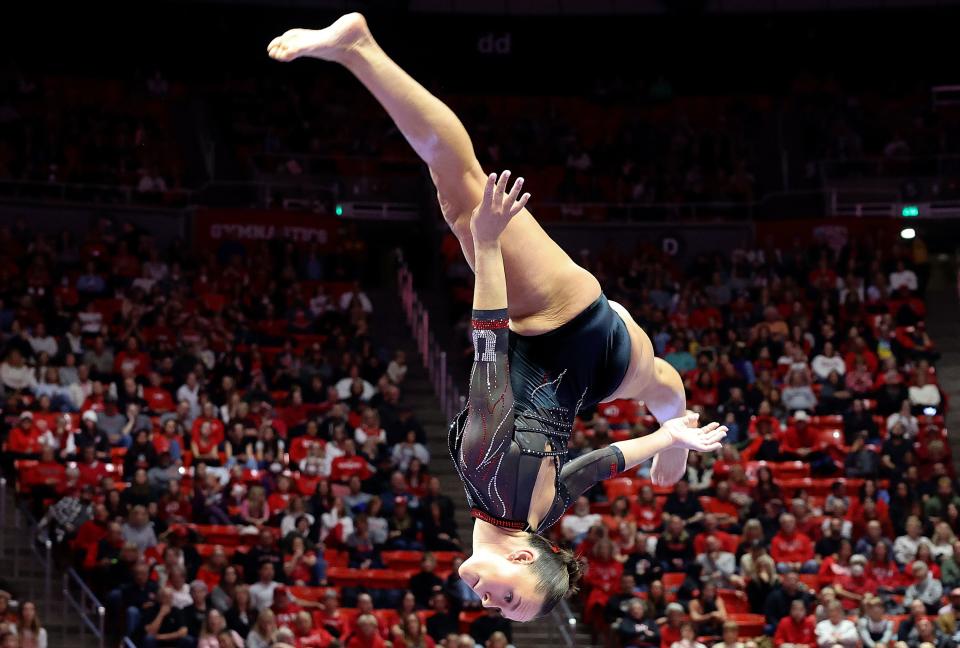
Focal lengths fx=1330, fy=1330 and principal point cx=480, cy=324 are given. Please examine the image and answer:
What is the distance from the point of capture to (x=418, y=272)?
20.6 metres

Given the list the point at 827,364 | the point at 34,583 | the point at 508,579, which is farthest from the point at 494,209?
the point at 827,364

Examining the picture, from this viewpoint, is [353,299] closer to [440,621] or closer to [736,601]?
[440,621]

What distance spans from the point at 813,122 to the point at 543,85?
4.86 metres

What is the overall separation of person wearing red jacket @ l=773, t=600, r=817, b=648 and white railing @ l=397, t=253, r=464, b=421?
16.2ft

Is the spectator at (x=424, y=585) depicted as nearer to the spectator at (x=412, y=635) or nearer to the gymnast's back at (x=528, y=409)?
the spectator at (x=412, y=635)

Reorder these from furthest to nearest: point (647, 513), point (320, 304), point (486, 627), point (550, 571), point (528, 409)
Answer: point (320, 304), point (647, 513), point (486, 627), point (528, 409), point (550, 571)

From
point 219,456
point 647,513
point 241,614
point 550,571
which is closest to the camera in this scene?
point 550,571

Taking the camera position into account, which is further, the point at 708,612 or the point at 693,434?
the point at 708,612

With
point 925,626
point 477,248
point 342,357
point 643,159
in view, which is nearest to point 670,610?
point 925,626

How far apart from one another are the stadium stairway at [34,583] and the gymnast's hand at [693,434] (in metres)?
7.41

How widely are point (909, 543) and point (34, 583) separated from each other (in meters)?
8.22

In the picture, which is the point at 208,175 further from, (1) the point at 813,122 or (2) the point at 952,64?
(2) the point at 952,64

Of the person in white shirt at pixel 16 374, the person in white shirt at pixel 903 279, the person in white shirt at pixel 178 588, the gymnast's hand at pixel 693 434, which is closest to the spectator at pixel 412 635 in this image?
the person in white shirt at pixel 178 588

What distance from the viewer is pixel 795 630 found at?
38.5ft
